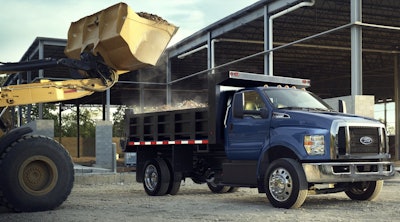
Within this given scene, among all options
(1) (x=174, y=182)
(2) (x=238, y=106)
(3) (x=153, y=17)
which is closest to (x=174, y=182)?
(1) (x=174, y=182)

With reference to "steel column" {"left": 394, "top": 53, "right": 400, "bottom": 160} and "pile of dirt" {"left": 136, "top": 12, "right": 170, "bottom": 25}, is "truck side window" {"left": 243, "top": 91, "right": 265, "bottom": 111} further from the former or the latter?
"steel column" {"left": 394, "top": 53, "right": 400, "bottom": 160}

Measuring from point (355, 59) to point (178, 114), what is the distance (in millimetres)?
7905

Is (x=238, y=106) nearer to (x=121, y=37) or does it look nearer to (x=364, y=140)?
(x=364, y=140)

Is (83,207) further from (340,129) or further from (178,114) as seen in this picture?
(340,129)

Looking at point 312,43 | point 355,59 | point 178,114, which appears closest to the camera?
point 178,114

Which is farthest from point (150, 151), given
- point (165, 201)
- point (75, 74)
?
point (75, 74)

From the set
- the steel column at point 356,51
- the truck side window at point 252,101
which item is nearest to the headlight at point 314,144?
the truck side window at point 252,101

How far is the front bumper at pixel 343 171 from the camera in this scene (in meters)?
9.14

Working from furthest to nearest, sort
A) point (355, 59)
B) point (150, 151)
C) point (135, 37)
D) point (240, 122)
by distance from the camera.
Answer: point (355, 59), point (150, 151), point (240, 122), point (135, 37)

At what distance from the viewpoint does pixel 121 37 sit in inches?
378

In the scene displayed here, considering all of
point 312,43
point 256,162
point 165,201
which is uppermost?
point 312,43

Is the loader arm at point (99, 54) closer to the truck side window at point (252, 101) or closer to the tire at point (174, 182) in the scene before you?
the truck side window at point (252, 101)

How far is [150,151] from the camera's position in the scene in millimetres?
13500

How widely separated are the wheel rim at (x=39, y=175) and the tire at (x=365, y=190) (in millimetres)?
5677
